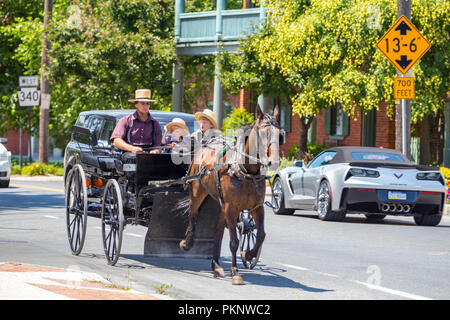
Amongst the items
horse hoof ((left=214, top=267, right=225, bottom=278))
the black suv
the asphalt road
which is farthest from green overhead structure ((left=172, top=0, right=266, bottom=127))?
horse hoof ((left=214, top=267, right=225, bottom=278))

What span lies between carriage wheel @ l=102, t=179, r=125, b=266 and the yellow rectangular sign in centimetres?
1107

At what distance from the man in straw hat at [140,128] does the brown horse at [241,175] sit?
1401 millimetres

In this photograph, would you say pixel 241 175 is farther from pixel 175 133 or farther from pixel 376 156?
pixel 376 156

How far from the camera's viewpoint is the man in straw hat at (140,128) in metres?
11.6

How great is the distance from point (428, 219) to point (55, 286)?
1044cm

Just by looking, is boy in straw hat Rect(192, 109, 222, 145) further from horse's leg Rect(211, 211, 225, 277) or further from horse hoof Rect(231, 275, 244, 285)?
horse hoof Rect(231, 275, 244, 285)

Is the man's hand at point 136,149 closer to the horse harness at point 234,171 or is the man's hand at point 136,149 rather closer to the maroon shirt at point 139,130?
the maroon shirt at point 139,130

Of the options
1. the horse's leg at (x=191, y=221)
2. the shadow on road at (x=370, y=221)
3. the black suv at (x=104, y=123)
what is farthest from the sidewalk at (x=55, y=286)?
the shadow on road at (x=370, y=221)

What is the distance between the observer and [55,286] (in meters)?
8.69

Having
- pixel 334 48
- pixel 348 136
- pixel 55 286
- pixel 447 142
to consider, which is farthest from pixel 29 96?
pixel 55 286

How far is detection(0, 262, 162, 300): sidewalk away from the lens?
8047mm

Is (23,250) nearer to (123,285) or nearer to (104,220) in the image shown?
(104,220)

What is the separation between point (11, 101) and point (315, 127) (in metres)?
14.4

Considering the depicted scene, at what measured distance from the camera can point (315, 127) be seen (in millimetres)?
35781
